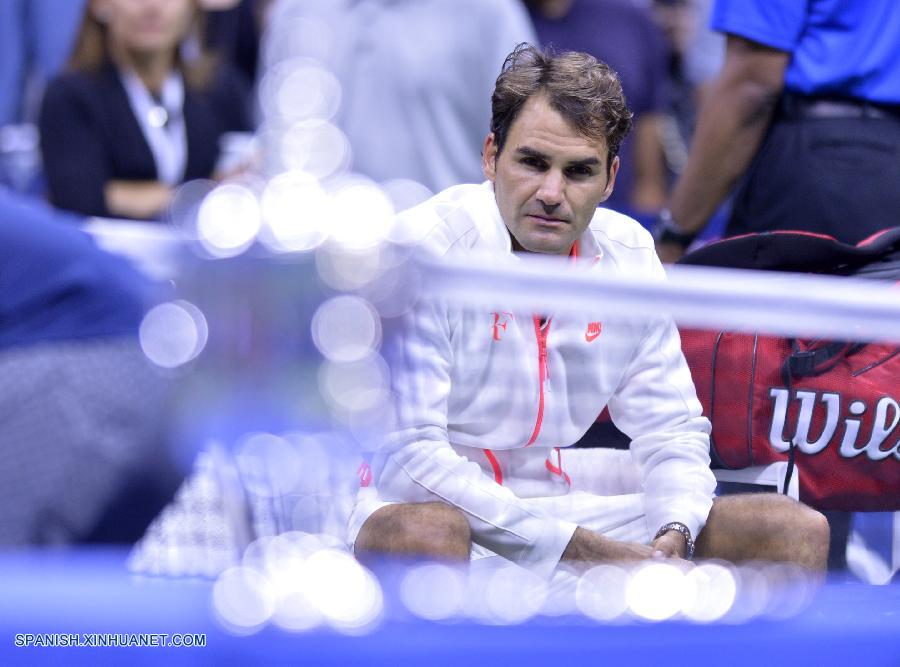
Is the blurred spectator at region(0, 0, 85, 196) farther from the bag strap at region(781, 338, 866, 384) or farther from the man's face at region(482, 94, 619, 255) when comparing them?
the bag strap at region(781, 338, 866, 384)

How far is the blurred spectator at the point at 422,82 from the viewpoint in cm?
303

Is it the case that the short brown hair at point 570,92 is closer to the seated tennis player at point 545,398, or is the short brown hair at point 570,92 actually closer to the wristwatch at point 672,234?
the seated tennis player at point 545,398

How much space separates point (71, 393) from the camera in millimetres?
1859

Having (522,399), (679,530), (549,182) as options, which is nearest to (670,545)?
(679,530)

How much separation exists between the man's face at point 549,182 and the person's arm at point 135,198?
171 centimetres

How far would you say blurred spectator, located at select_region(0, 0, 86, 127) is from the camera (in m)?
3.95

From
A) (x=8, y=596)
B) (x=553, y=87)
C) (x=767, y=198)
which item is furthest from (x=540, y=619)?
(x=767, y=198)

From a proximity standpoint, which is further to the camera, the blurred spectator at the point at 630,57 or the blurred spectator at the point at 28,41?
the blurred spectator at the point at 28,41

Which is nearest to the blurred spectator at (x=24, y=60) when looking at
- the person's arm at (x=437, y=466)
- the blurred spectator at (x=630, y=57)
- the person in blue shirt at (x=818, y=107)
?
the blurred spectator at (x=630, y=57)

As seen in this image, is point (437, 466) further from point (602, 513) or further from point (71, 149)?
point (71, 149)

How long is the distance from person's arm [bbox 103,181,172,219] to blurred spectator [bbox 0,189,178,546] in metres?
1.34

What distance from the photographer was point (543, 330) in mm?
1634

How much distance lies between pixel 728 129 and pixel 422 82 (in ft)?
2.50

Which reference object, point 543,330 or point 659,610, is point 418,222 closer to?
point 543,330
